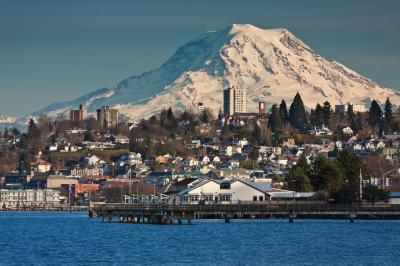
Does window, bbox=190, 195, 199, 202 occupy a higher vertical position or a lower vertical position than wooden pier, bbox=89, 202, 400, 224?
higher

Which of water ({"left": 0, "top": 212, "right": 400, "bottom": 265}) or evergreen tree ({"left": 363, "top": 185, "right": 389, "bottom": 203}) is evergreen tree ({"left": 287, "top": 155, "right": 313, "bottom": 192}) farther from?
water ({"left": 0, "top": 212, "right": 400, "bottom": 265})

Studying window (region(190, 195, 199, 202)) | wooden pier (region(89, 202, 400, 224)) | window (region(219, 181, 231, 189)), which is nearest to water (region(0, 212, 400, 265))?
→ wooden pier (region(89, 202, 400, 224))

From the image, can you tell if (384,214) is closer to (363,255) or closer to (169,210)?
(169,210)

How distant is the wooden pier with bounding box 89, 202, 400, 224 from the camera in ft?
421

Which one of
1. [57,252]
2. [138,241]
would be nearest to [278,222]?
[138,241]

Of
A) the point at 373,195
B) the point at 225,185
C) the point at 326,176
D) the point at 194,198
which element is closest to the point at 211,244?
the point at 373,195

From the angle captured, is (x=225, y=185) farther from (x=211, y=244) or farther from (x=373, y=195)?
(x=211, y=244)

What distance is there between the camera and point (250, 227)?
390ft

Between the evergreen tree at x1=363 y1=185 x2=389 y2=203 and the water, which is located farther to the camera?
the evergreen tree at x1=363 y1=185 x2=389 y2=203

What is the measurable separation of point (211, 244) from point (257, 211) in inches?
1550

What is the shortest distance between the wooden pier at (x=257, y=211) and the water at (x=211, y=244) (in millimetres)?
2344

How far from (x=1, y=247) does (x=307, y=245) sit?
70.9 feet

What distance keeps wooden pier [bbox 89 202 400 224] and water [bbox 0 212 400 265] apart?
2.34 metres

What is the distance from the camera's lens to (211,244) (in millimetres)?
93688
